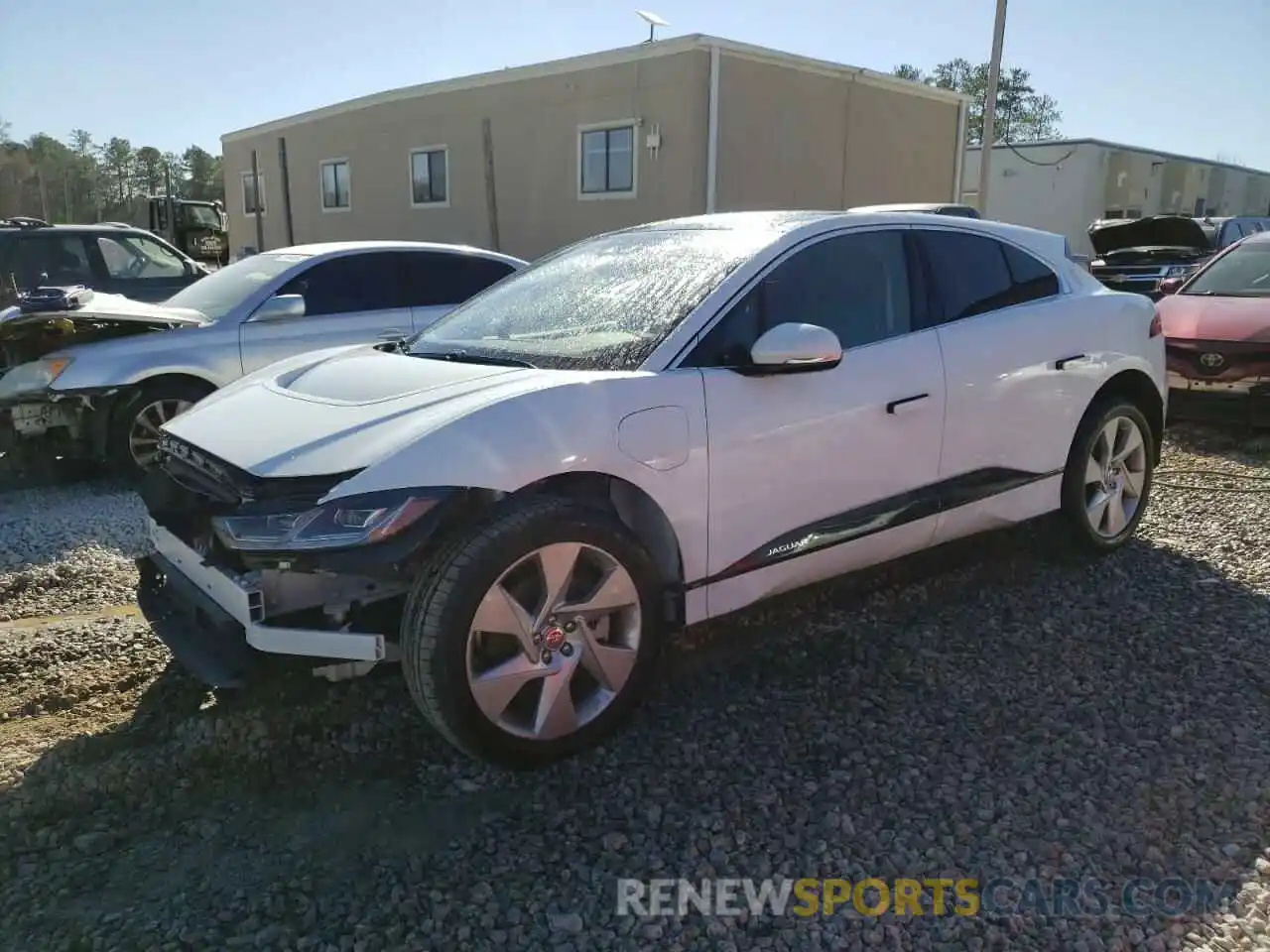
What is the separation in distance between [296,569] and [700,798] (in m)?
1.28

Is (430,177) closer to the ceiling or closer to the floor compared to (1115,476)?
closer to the ceiling

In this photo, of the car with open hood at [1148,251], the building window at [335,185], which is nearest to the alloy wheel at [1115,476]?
the car with open hood at [1148,251]

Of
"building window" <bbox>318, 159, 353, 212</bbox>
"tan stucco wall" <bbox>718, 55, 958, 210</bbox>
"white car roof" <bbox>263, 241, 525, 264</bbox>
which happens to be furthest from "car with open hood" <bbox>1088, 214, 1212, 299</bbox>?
"building window" <bbox>318, 159, 353, 212</bbox>

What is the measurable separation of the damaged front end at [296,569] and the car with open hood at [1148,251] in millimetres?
12444

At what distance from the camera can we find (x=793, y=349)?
3084 millimetres

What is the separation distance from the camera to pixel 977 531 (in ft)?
13.3

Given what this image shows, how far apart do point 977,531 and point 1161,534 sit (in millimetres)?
1576

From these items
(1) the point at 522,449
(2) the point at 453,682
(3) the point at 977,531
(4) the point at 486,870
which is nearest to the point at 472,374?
(1) the point at 522,449

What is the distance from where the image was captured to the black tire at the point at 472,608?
2.59 metres

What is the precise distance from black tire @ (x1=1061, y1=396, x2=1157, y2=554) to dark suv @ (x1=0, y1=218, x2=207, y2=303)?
773cm

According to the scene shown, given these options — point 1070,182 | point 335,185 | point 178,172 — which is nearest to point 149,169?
point 178,172

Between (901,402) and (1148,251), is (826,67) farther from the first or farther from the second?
(901,402)

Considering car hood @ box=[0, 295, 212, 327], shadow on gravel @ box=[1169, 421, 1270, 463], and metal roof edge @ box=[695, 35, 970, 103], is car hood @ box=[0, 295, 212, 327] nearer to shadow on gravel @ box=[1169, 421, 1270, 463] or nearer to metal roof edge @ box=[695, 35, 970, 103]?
shadow on gravel @ box=[1169, 421, 1270, 463]

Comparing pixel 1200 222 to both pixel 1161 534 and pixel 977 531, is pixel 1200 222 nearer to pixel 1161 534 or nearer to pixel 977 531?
pixel 1161 534
